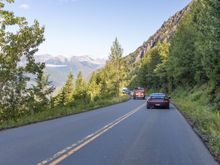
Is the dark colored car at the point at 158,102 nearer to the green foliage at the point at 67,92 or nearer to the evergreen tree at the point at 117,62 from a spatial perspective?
the evergreen tree at the point at 117,62

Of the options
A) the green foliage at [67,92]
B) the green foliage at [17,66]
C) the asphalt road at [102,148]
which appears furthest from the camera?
the green foliage at [67,92]

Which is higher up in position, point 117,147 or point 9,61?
point 9,61

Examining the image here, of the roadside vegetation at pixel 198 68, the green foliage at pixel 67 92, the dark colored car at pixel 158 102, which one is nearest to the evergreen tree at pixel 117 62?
the roadside vegetation at pixel 198 68

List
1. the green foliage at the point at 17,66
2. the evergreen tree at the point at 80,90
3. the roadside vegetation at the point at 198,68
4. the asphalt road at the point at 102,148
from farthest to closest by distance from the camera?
the evergreen tree at the point at 80,90
the green foliage at the point at 17,66
the roadside vegetation at the point at 198,68
the asphalt road at the point at 102,148

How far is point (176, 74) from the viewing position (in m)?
60.8

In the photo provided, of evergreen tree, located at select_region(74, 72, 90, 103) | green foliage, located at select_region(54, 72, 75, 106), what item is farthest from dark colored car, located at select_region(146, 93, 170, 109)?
evergreen tree, located at select_region(74, 72, 90, 103)

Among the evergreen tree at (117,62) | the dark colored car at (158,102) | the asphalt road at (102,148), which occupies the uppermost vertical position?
the evergreen tree at (117,62)

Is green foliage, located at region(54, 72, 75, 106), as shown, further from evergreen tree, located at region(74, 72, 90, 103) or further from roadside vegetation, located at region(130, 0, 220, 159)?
roadside vegetation, located at region(130, 0, 220, 159)

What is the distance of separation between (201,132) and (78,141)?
5.91 m

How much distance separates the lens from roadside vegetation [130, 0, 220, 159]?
20.1m

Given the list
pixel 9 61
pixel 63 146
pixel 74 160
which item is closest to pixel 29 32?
pixel 9 61

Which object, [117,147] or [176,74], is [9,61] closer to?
[117,147]

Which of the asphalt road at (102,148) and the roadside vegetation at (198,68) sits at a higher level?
the roadside vegetation at (198,68)

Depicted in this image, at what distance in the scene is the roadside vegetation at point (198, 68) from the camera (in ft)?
65.8
